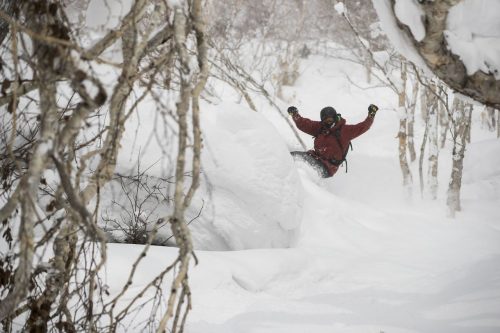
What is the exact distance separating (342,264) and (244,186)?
1.25 meters

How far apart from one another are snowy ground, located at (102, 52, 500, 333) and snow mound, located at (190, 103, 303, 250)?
2 centimetres

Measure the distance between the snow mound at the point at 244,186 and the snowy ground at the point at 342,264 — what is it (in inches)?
0.7

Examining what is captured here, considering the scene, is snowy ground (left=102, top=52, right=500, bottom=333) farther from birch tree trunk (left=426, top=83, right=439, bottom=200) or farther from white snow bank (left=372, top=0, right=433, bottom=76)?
white snow bank (left=372, top=0, right=433, bottom=76)

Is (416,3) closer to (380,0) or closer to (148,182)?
(380,0)

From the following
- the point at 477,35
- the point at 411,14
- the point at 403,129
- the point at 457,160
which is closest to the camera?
the point at 411,14

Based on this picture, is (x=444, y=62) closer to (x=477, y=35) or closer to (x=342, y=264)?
(x=477, y=35)

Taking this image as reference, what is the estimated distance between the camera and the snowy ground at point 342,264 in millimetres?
2736

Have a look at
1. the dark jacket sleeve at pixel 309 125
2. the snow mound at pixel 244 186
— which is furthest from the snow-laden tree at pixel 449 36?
the dark jacket sleeve at pixel 309 125

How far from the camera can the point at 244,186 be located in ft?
12.7

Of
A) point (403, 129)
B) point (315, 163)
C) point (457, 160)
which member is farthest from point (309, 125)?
point (457, 160)

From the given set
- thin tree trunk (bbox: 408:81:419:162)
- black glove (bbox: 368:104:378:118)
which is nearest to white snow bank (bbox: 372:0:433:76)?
black glove (bbox: 368:104:378:118)

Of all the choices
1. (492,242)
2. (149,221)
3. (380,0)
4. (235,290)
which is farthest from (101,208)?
(492,242)

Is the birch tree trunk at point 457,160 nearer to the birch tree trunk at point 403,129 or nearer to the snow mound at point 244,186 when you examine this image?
the birch tree trunk at point 403,129

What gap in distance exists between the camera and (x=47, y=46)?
112 cm
